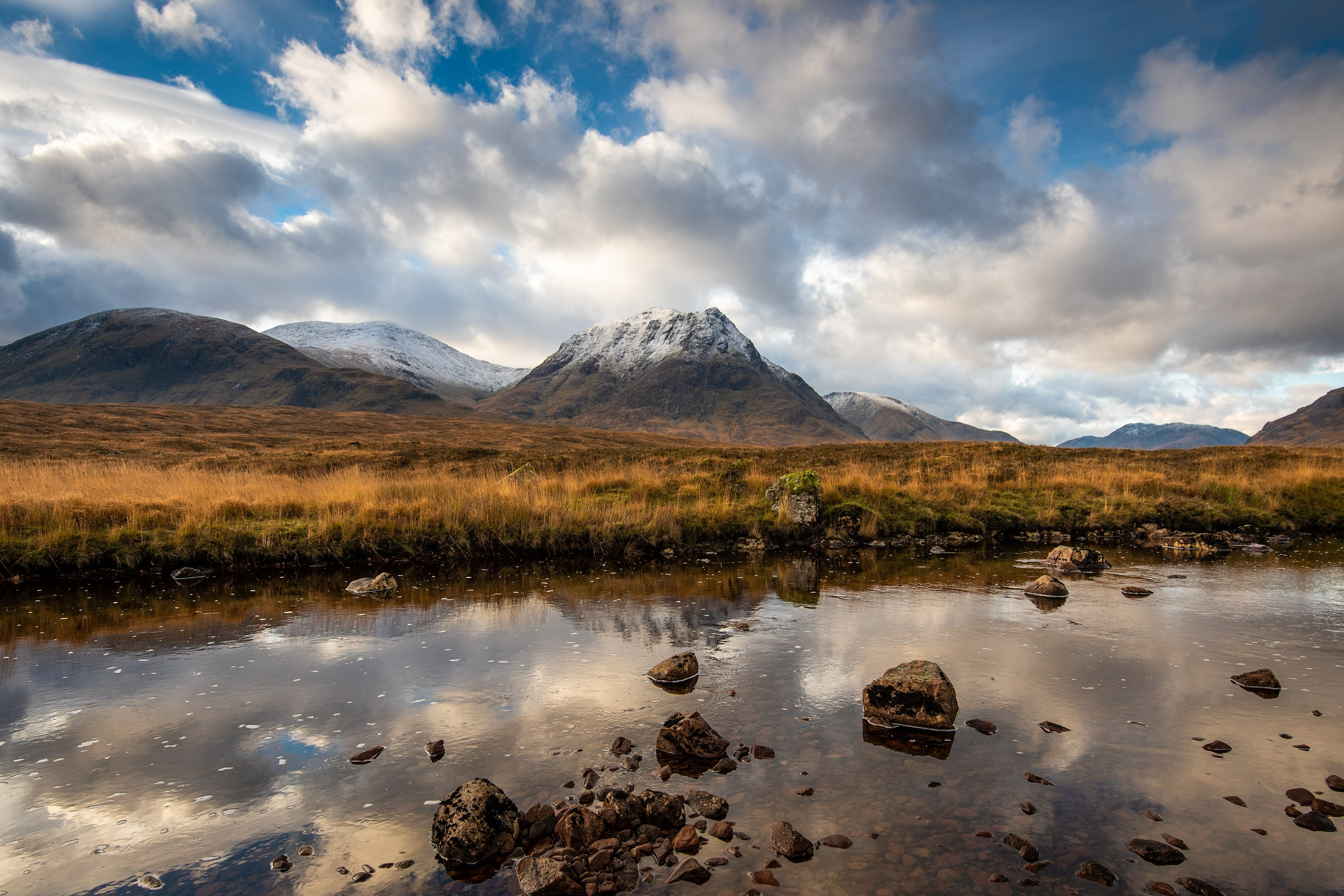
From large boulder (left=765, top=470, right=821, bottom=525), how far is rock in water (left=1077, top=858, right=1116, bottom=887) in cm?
1500

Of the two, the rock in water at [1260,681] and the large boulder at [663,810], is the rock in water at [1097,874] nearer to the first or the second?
the large boulder at [663,810]

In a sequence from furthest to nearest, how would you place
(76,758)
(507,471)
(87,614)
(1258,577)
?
(507,471) → (1258,577) → (87,614) → (76,758)

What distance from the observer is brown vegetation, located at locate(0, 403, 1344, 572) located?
16.0 meters

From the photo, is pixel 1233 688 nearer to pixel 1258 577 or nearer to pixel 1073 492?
pixel 1258 577

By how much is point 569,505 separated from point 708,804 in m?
14.5

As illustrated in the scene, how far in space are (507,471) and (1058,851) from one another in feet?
90.0

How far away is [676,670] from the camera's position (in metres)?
7.95

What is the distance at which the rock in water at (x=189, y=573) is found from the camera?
584 inches

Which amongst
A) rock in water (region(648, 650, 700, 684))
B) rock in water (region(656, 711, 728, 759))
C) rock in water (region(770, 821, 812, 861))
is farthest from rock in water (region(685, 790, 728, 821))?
rock in water (region(648, 650, 700, 684))

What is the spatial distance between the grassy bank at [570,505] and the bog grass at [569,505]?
0.18 feet

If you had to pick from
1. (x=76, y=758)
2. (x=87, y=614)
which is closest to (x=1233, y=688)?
(x=76, y=758)

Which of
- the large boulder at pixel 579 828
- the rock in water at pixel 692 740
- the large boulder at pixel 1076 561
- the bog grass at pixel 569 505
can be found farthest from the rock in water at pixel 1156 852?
the bog grass at pixel 569 505

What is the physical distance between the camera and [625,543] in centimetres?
1812

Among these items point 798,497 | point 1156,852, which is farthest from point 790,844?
point 798,497
